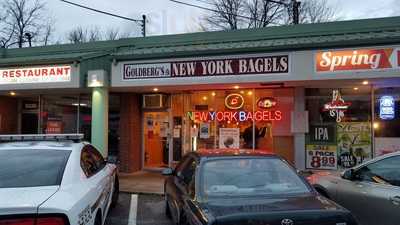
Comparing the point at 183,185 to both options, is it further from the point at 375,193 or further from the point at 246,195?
the point at 375,193

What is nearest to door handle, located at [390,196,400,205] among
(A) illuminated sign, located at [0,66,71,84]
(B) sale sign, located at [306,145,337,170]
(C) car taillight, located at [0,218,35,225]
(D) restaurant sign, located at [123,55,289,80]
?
(C) car taillight, located at [0,218,35,225]

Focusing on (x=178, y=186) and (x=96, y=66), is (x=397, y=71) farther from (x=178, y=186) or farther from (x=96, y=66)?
(x=96, y=66)

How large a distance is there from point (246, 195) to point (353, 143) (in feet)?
29.7

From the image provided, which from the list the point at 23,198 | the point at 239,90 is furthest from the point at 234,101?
the point at 23,198

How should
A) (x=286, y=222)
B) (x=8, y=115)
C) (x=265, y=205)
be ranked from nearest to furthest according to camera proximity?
(x=286, y=222) < (x=265, y=205) < (x=8, y=115)

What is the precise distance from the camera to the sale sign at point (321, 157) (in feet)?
44.1

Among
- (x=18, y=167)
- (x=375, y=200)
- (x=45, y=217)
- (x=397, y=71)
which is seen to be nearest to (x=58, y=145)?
(x=18, y=167)

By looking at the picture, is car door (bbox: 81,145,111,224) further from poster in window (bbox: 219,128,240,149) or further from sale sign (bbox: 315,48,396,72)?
poster in window (bbox: 219,128,240,149)

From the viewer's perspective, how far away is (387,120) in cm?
1284

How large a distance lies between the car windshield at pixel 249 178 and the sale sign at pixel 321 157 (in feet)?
26.3

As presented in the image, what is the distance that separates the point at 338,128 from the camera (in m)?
13.4

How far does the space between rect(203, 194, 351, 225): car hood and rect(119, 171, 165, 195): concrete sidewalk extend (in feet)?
23.1

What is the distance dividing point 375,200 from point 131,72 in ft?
→ 28.5

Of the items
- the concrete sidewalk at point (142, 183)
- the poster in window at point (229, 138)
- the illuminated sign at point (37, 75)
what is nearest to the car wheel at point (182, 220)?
the concrete sidewalk at point (142, 183)
